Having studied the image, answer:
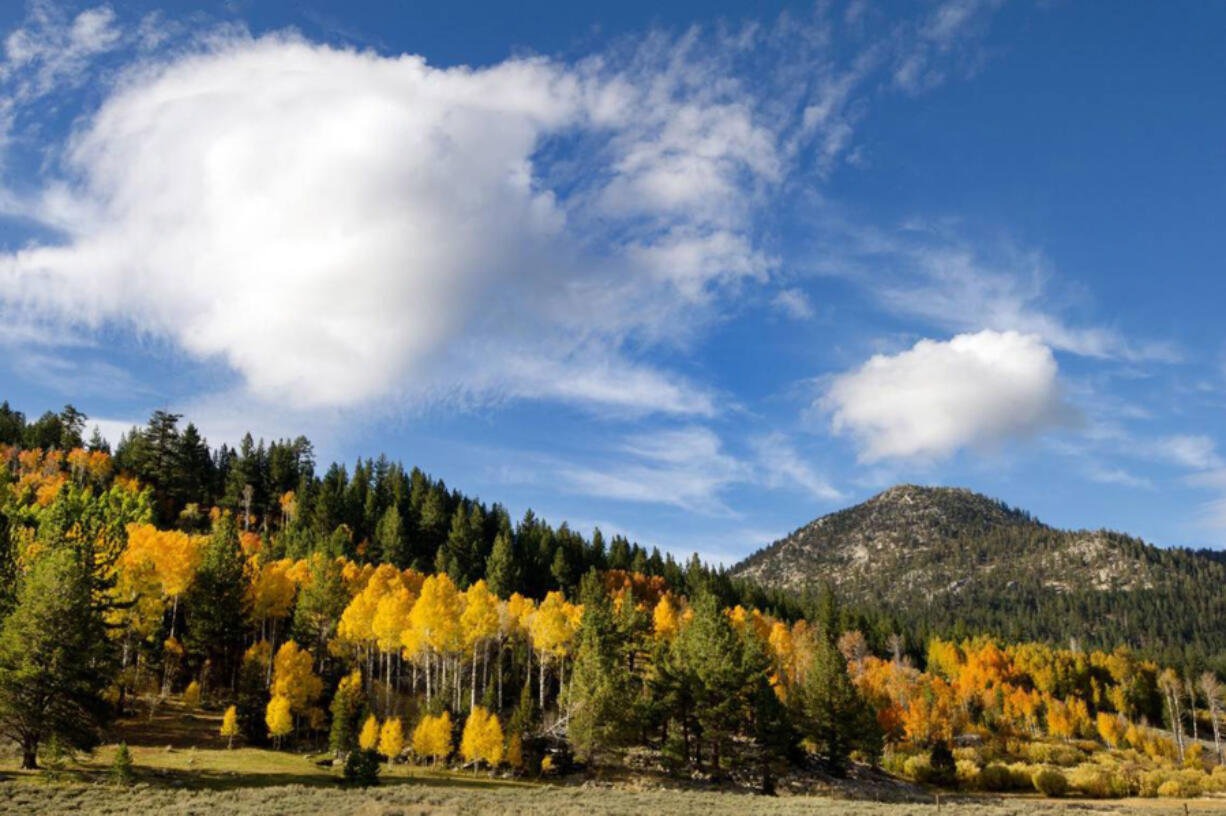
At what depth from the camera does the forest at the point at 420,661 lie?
48562 mm

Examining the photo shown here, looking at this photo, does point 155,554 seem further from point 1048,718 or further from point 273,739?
point 1048,718

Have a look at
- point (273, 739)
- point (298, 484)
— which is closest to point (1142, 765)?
point (273, 739)

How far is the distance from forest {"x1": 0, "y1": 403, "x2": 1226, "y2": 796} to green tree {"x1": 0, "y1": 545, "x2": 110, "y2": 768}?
115 mm

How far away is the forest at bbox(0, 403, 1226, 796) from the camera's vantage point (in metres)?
48.6

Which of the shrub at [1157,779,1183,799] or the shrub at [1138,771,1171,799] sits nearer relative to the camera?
the shrub at [1157,779,1183,799]

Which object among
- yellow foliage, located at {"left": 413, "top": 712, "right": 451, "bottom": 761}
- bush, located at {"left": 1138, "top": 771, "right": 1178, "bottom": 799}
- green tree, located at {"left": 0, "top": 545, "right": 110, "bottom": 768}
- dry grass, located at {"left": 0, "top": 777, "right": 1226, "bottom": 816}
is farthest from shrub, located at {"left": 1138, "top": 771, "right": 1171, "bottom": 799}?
green tree, located at {"left": 0, "top": 545, "right": 110, "bottom": 768}

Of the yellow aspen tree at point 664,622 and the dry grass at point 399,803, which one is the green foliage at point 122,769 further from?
the yellow aspen tree at point 664,622

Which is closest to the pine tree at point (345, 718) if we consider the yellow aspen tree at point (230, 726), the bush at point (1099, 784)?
the yellow aspen tree at point (230, 726)

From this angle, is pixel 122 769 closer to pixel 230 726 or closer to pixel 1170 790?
pixel 230 726

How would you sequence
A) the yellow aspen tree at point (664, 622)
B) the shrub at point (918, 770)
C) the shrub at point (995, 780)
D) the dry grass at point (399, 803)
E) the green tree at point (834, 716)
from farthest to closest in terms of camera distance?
the yellow aspen tree at point (664, 622), the shrub at point (918, 770), the shrub at point (995, 780), the green tree at point (834, 716), the dry grass at point (399, 803)

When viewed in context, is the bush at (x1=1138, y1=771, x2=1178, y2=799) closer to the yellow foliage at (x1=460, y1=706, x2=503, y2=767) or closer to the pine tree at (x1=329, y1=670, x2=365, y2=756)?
the yellow foliage at (x1=460, y1=706, x2=503, y2=767)

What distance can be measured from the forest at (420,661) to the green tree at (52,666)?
11 centimetres

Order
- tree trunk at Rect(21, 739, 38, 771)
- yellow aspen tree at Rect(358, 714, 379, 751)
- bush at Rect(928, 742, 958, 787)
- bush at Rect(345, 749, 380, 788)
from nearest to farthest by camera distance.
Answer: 1. tree trunk at Rect(21, 739, 38, 771)
2. bush at Rect(345, 749, 380, 788)
3. yellow aspen tree at Rect(358, 714, 379, 751)
4. bush at Rect(928, 742, 958, 787)

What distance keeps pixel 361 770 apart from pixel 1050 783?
6600 cm
